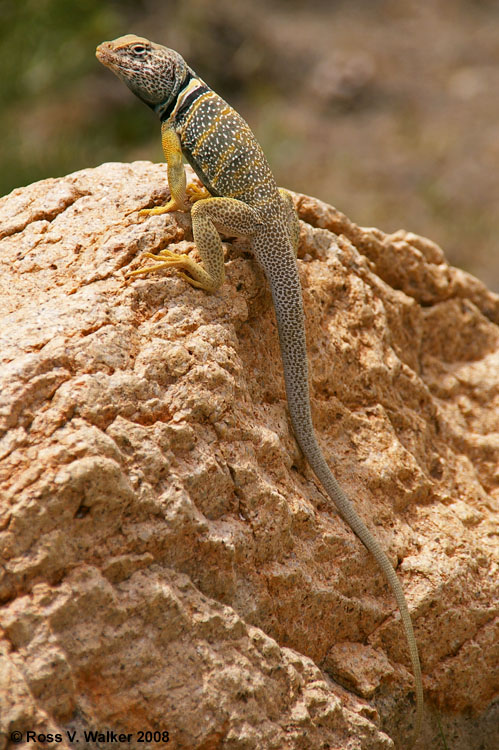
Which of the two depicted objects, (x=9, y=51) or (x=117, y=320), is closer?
(x=117, y=320)

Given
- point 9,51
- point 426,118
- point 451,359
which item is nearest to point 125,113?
point 9,51

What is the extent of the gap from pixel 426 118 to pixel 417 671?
854 centimetres

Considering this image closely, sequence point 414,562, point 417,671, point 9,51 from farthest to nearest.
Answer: point 9,51, point 414,562, point 417,671

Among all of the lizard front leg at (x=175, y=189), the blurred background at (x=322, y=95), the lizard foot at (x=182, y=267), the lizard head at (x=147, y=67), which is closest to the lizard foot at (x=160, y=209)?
the lizard front leg at (x=175, y=189)

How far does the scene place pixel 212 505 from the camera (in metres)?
2.63

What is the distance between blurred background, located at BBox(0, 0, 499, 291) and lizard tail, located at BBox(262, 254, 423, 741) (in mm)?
4398

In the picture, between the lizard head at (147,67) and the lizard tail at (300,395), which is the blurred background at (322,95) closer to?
the lizard head at (147,67)

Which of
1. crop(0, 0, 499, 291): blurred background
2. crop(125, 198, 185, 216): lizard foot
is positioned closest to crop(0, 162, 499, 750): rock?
crop(125, 198, 185, 216): lizard foot

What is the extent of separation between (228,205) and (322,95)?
7.91 meters

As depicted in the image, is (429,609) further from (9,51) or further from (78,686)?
(9,51)

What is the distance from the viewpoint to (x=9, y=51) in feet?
24.3

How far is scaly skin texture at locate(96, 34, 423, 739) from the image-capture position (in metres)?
2.97

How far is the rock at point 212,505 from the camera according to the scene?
2262mm

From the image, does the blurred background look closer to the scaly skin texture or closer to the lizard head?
the lizard head
